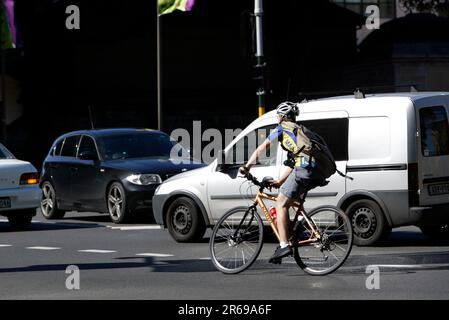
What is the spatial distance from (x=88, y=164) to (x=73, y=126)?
92.7 ft

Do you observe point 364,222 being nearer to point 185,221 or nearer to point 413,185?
point 413,185

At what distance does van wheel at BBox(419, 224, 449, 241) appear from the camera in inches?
638

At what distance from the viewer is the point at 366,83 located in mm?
52062

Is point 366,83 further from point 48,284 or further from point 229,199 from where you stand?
point 48,284

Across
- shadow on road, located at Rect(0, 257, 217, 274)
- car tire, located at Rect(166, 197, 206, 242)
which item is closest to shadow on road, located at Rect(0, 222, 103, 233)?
car tire, located at Rect(166, 197, 206, 242)

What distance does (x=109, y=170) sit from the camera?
20859mm

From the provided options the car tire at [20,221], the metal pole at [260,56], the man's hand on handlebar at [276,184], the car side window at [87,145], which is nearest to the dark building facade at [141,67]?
the metal pole at [260,56]

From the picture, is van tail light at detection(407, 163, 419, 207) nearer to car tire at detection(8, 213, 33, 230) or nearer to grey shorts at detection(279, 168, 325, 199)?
grey shorts at detection(279, 168, 325, 199)

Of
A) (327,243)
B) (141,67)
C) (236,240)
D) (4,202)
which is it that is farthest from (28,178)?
(141,67)

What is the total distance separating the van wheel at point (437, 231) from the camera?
1620 centimetres

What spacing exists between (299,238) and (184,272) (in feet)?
4.27

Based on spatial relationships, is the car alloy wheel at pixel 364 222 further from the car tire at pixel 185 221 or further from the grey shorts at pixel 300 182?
the grey shorts at pixel 300 182

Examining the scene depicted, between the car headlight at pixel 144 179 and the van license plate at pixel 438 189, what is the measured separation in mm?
6266
